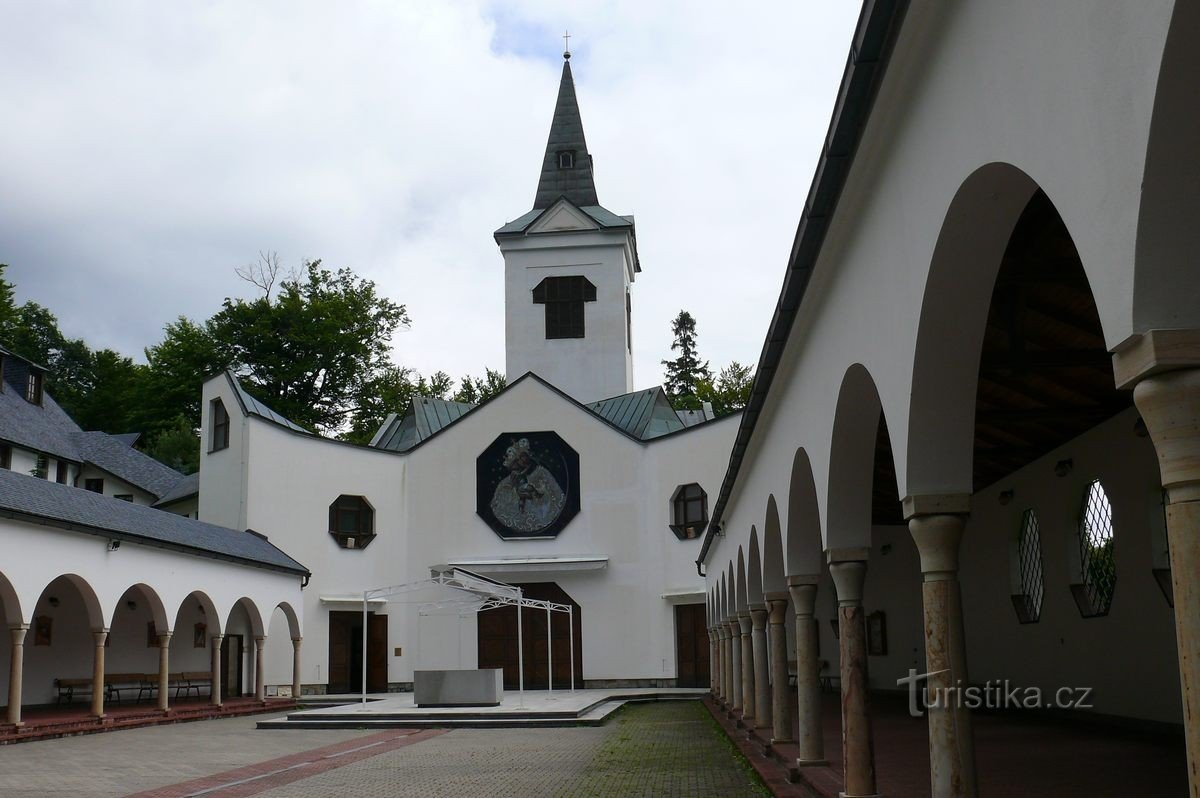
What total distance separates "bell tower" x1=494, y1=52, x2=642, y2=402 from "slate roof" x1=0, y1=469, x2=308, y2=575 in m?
14.3

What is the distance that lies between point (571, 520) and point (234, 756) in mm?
20454

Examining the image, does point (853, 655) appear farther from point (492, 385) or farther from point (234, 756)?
point (492, 385)

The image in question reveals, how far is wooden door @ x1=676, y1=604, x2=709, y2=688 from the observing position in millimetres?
35969

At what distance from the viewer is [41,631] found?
85.5ft

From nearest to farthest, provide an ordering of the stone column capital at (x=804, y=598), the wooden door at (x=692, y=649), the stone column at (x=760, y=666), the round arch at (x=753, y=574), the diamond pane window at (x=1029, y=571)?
the stone column capital at (x=804, y=598) → the stone column at (x=760, y=666) → the round arch at (x=753, y=574) → the diamond pane window at (x=1029, y=571) → the wooden door at (x=692, y=649)

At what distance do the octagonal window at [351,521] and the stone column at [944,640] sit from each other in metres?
31.3

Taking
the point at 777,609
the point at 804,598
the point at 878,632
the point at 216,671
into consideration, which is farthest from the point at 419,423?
the point at 804,598

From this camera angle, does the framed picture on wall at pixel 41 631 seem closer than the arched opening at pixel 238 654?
Yes

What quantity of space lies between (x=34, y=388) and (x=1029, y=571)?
1428 inches

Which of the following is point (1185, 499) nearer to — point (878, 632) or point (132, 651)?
point (878, 632)

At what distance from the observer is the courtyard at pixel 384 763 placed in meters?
13.3

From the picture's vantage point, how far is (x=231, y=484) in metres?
36.1

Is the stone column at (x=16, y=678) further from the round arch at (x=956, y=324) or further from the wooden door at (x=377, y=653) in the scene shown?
the round arch at (x=956, y=324)

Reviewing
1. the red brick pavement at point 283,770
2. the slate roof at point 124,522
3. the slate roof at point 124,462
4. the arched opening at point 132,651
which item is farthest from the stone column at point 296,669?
the slate roof at point 124,462
